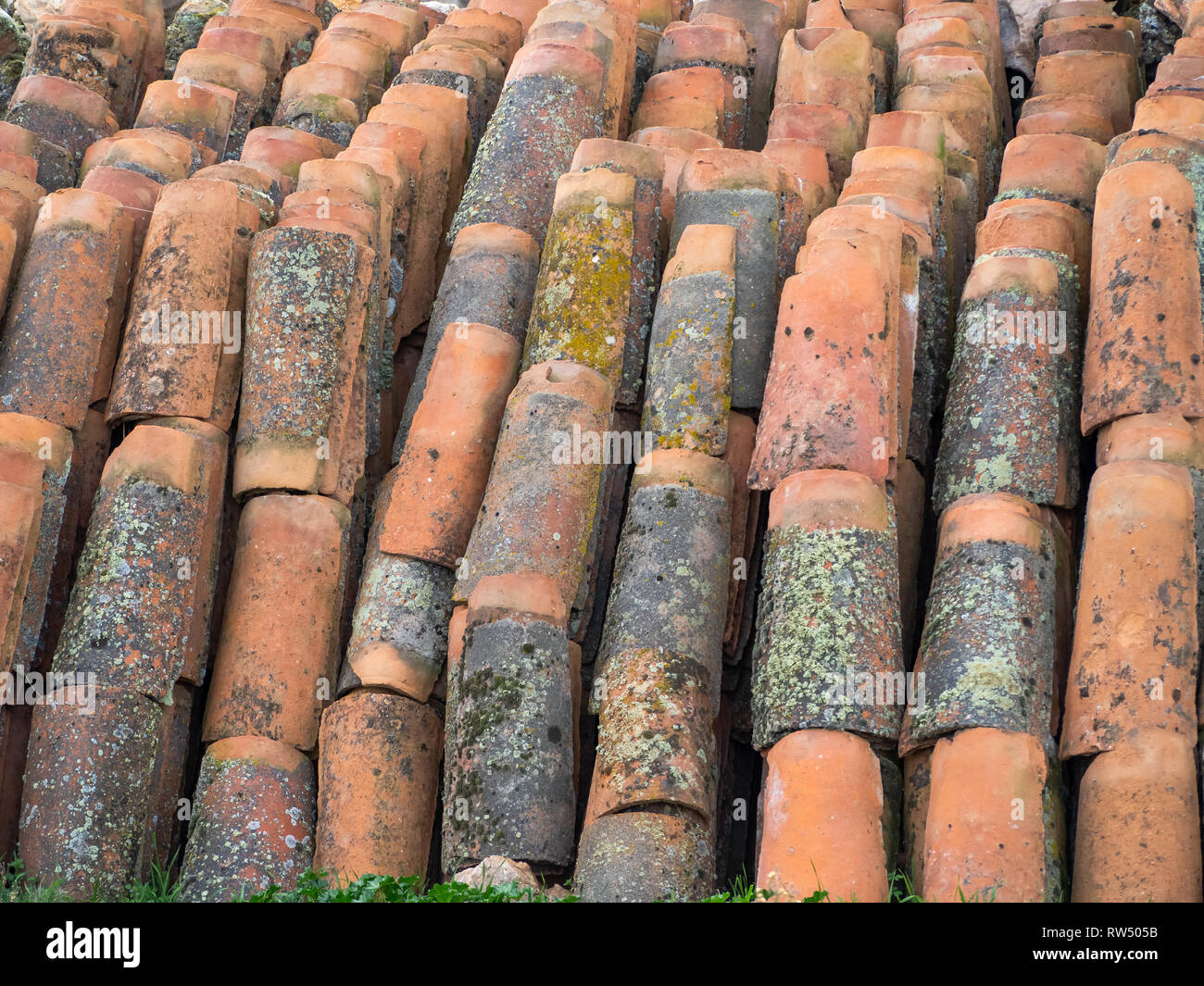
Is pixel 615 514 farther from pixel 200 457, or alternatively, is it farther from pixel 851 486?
pixel 200 457

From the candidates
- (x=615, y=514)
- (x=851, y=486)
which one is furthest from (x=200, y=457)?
(x=851, y=486)

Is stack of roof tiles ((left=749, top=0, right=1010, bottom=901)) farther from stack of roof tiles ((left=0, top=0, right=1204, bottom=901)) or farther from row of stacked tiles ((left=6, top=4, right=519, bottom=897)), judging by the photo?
row of stacked tiles ((left=6, top=4, right=519, bottom=897))

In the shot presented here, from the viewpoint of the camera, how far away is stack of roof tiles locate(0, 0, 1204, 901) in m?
6.75

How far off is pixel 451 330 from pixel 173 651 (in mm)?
2157

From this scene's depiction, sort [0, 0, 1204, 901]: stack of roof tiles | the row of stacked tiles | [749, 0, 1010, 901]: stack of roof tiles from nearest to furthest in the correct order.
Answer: [749, 0, 1010, 901]: stack of roof tiles, [0, 0, 1204, 901]: stack of roof tiles, the row of stacked tiles

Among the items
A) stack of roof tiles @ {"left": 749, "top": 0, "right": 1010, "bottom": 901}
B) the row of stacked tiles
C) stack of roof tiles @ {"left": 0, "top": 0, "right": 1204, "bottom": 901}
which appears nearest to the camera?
stack of roof tiles @ {"left": 749, "top": 0, "right": 1010, "bottom": 901}

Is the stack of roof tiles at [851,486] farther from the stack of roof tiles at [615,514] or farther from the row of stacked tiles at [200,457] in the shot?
the row of stacked tiles at [200,457]

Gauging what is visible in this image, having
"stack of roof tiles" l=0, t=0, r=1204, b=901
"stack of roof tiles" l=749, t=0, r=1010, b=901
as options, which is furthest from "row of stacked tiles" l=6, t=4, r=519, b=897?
"stack of roof tiles" l=749, t=0, r=1010, b=901

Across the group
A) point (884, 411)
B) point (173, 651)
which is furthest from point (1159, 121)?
point (173, 651)

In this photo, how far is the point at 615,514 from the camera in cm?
796

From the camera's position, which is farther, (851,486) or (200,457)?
(200,457)

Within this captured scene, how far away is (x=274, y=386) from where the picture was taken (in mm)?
8148

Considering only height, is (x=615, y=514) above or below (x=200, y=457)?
below

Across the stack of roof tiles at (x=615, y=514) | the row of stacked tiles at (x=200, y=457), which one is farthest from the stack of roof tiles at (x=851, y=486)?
the row of stacked tiles at (x=200, y=457)
